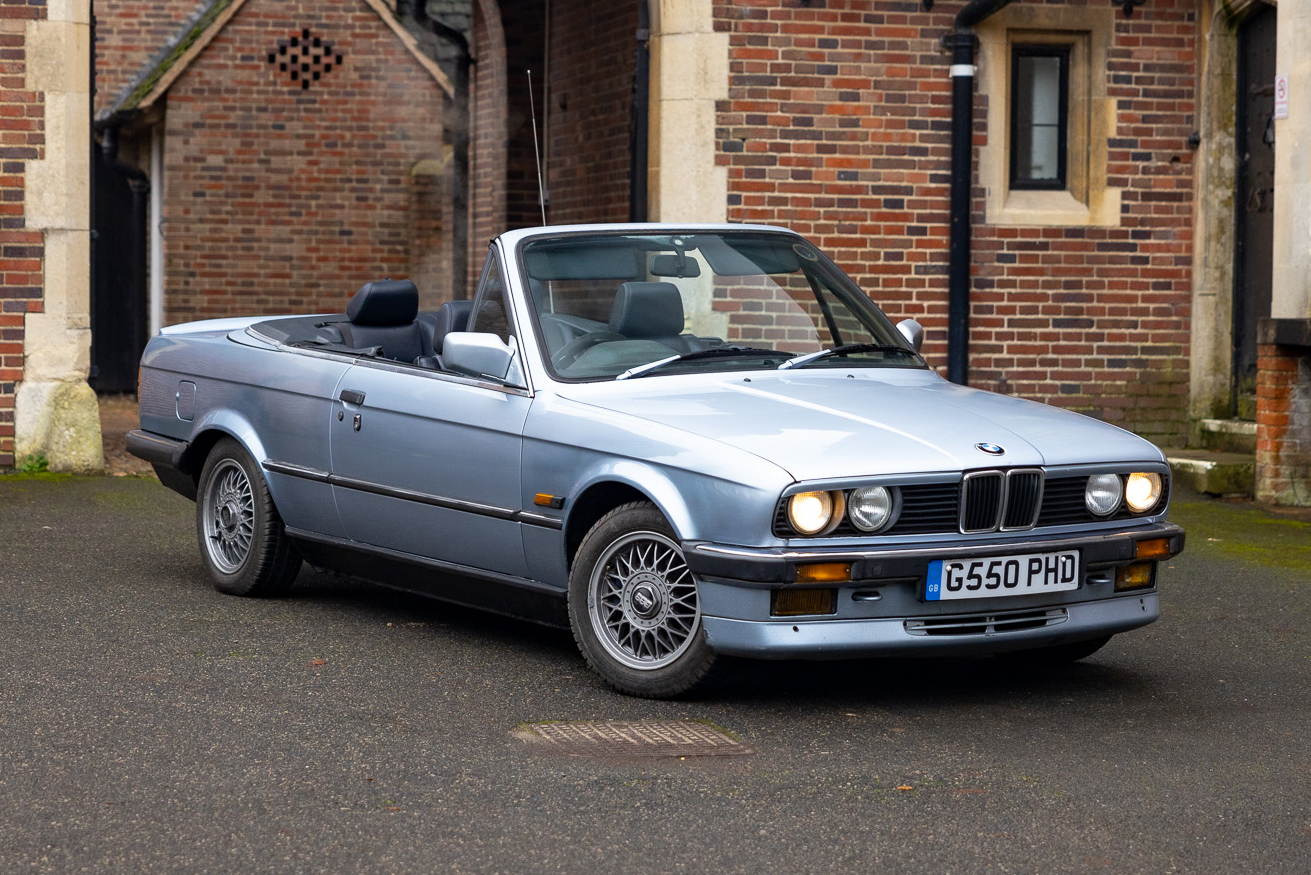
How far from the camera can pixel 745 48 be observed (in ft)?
40.1

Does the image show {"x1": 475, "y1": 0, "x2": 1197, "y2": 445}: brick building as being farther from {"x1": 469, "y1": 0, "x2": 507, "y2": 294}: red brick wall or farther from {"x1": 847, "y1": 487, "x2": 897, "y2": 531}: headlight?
{"x1": 847, "y1": 487, "x2": 897, "y2": 531}: headlight

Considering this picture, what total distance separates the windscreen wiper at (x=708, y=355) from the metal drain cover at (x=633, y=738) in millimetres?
1318

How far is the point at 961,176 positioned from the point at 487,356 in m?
7.13

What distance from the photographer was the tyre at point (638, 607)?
532 centimetres

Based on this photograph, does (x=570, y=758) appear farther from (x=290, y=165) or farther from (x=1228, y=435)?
(x=290, y=165)

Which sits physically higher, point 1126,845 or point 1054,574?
point 1054,574

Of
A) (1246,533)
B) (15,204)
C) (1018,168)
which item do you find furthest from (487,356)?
(1018,168)

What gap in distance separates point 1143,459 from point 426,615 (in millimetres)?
2872

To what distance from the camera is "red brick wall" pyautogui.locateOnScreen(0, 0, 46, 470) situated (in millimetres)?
11516

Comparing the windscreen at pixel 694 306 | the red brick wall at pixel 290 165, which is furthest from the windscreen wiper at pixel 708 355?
the red brick wall at pixel 290 165

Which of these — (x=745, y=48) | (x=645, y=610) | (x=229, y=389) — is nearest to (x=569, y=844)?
(x=645, y=610)

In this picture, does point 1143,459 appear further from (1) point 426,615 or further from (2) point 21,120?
(2) point 21,120

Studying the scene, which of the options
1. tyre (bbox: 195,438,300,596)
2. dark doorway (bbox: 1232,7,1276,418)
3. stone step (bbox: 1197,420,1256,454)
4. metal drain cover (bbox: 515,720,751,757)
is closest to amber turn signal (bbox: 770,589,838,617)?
metal drain cover (bbox: 515,720,751,757)

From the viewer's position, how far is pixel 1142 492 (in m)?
5.62
